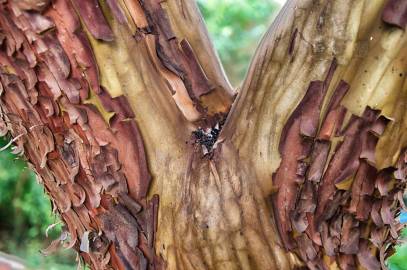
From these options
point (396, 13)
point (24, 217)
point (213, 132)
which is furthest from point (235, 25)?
point (396, 13)

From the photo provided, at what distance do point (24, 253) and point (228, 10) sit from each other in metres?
1.99

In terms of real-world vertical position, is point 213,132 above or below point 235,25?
below

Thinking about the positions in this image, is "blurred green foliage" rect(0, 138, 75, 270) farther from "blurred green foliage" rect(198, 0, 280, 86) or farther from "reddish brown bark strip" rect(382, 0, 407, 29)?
"reddish brown bark strip" rect(382, 0, 407, 29)

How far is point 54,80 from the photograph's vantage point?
3.45 ft

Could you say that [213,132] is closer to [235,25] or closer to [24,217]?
[235,25]

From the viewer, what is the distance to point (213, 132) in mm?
1120

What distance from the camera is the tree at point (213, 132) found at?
3.21ft

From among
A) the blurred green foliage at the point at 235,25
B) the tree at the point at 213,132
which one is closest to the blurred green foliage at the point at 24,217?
the blurred green foliage at the point at 235,25

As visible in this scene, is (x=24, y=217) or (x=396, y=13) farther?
(x=24, y=217)

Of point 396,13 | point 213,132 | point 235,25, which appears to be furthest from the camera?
point 235,25

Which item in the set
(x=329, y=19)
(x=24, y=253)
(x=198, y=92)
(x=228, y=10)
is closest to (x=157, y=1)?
(x=198, y=92)

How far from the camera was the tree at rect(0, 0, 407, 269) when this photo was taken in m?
0.98

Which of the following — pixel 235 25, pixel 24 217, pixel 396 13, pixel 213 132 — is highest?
pixel 235 25

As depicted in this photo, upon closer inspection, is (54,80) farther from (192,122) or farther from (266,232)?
(266,232)
